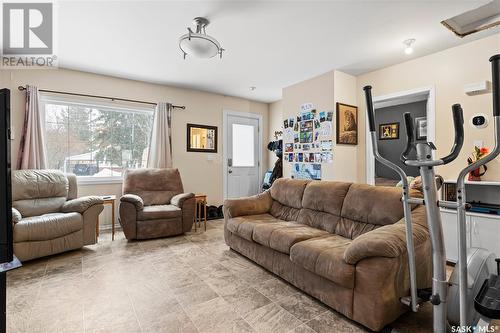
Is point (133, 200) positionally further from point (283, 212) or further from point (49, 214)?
point (283, 212)

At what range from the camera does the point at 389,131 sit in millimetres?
5480

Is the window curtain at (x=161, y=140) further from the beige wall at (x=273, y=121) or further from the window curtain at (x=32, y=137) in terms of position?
the beige wall at (x=273, y=121)

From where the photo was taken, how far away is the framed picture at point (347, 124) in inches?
146

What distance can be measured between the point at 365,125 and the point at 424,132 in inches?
67.8

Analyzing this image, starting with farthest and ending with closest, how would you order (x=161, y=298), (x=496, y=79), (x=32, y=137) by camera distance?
(x=32, y=137) < (x=161, y=298) < (x=496, y=79)

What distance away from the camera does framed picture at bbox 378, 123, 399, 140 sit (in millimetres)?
5397

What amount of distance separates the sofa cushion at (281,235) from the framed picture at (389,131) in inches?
156

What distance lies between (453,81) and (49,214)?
16.3ft

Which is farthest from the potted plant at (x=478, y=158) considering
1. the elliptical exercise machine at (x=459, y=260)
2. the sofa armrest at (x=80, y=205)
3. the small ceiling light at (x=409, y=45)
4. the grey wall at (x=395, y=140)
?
the sofa armrest at (x=80, y=205)

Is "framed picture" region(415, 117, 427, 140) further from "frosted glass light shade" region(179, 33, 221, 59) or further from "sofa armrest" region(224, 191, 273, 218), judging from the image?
"frosted glass light shade" region(179, 33, 221, 59)

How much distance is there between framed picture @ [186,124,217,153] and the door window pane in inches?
19.9

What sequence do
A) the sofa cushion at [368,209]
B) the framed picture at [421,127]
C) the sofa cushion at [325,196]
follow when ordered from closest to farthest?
the sofa cushion at [368,209] → the sofa cushion at [325,196] → the framed picture at [421,127]

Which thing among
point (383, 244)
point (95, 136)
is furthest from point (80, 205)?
point (383, 244)

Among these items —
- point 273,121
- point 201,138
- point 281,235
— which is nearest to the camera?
point 281,235
